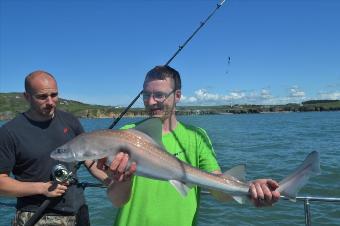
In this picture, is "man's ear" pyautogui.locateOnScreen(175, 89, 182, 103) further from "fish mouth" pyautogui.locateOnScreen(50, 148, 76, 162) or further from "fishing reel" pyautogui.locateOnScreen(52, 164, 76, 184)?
"fishing reel" pyautogui.locateOnScreen(52, 164, 76, 184)

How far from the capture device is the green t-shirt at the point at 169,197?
3842mm

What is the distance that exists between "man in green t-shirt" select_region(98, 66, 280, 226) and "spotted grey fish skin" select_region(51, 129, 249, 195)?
20cm

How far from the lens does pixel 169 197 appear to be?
3895mm

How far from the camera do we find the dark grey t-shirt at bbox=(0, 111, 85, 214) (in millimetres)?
4703

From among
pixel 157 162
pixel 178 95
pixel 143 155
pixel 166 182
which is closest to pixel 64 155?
pixel 143 155

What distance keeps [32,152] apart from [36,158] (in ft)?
0.29

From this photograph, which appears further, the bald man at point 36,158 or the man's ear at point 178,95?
the bald man at point 36,158

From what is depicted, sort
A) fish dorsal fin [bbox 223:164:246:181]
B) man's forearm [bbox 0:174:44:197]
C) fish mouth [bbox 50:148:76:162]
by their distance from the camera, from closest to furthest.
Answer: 1. fish mouth [bbox 50:148:76:162]
2. fish dorsal fin [bbox 223:164:246:181]
3. man's forearm [bbox 0:174:44:197]

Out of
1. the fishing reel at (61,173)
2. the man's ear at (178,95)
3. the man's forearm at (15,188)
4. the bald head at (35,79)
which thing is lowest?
the man's forearm at (15,188)

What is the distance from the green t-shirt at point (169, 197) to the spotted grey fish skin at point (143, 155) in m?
0.28

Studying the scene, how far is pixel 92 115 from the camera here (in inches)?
7741

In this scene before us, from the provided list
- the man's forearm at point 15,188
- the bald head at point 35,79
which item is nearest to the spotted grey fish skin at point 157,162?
the man's forearm at point 15,188

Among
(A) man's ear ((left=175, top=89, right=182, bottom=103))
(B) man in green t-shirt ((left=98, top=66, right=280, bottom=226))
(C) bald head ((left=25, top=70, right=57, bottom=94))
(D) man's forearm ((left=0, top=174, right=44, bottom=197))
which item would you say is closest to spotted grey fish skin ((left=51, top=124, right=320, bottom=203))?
(B) man in green t-shirt ((left=98, top=66, right=280, bottom=226))

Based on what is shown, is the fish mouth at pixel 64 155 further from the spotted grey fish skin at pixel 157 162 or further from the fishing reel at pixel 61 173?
the fishing reel at pixel 61 173
